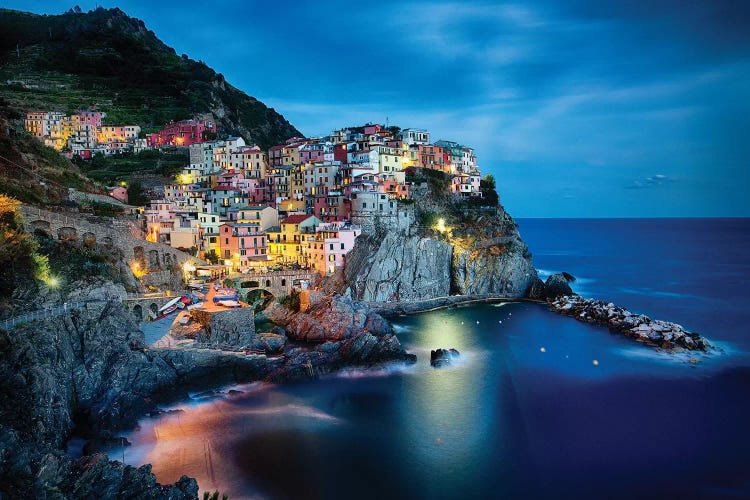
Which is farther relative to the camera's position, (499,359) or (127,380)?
(499,359)

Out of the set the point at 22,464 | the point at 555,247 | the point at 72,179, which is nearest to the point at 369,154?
the point at 72,179

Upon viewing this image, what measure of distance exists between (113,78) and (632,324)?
7942 cm

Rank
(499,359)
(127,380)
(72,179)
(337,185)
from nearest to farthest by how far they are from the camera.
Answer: (127,380), (499,359), (72,179), (337,185)

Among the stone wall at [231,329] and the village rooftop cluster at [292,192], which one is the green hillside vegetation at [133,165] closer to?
the village rooftop cluster at [292,192]

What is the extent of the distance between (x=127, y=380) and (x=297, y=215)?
76.3 feet

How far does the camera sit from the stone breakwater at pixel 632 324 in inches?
1197

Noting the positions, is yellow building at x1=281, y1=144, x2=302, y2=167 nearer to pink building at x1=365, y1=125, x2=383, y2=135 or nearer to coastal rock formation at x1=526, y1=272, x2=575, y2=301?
pink building at x1=365, y1=125, x2=383, y2=135

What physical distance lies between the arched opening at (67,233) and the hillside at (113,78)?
40.9 metres

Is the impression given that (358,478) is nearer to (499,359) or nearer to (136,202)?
(499,359)

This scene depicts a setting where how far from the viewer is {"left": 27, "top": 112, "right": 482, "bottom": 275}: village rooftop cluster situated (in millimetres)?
38688

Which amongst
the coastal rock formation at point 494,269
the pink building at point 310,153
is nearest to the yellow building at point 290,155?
the pink building at point 310,153

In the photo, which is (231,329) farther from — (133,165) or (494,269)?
(133,165)

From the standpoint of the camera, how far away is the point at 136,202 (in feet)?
144

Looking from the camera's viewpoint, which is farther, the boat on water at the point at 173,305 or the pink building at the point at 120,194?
the pink building at the point at 120,194
